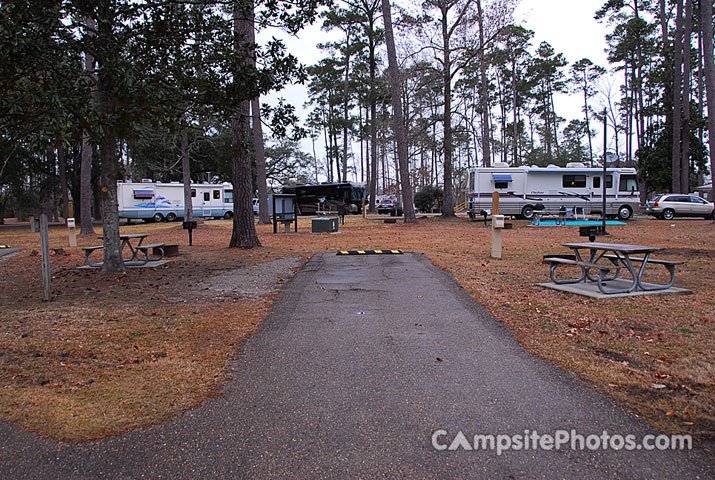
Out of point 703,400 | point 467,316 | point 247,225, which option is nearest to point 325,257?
point 247,225

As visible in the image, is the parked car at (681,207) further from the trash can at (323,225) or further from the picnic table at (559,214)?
the trash can at (323,225)

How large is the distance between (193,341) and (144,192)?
3296 cm

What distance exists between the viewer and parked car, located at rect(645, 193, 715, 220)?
26875 millimetres

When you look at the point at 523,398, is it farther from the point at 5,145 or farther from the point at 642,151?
the point at 642,151

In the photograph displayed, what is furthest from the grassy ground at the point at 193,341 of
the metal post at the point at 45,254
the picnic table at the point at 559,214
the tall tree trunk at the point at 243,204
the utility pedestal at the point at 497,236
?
the picnic table at the point at 559,214

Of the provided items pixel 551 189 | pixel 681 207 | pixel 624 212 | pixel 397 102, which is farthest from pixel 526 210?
pixel 397 102

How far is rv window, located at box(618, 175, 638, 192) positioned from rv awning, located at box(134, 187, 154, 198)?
30.2 metres

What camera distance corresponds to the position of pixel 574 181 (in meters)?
26.6

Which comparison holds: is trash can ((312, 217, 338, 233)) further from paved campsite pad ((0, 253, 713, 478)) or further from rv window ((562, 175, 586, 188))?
paved campsite pad ((0, 253, 713, 478))

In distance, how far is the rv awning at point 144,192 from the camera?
3453 centimetres

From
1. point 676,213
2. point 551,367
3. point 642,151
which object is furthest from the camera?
point 642,151

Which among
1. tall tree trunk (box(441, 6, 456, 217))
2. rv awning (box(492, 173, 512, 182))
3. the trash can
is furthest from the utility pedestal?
tall tree trunk (box(441, 6, 456, 217))

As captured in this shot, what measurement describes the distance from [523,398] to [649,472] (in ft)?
3.33

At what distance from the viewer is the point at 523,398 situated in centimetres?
350
